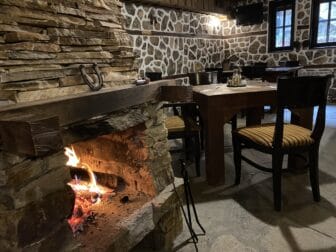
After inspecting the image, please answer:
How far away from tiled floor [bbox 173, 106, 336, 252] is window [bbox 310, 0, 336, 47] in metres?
4.25

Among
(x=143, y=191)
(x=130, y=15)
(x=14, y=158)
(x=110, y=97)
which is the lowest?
(x=143, y=191)

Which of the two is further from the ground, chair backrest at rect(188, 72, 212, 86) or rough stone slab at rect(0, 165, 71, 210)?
chair backrest at rect(188, 72, 212, 86)

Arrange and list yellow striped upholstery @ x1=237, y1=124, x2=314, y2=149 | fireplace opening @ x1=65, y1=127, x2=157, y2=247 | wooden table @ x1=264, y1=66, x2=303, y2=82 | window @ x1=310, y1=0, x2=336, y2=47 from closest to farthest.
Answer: fireplace opening @ x1=65, y1=127, x2=157, y2=247 → yellow striped upholstery @ x1=237, y1=124, x2=314, y2=149 → wooden table @ x1=264, y1=66, x2=303, y2=82 → window @ x1=310, y1=0, x2=336, y2=47

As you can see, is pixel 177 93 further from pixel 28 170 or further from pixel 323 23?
pixel 323 23

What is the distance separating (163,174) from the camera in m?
1.73

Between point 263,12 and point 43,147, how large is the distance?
6849mm

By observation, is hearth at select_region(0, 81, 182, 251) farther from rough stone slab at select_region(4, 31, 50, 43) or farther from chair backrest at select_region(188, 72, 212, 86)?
chair backrest at select_region(188, 72, 212, 86)

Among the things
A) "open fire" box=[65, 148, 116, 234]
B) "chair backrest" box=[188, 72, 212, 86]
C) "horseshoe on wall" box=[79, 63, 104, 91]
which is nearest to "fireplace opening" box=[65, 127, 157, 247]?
"open fire" box=[65, 148, 116, 234]

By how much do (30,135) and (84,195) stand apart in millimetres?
1065

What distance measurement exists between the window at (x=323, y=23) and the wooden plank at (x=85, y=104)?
18.9 feet

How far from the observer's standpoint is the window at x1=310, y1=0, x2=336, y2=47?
5637 millimetres

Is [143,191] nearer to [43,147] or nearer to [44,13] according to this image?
[43,147]

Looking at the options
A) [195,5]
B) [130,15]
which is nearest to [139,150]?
[130,15]

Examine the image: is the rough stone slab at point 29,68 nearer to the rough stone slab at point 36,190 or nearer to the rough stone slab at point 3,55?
the rough stone slab at point 3,55
